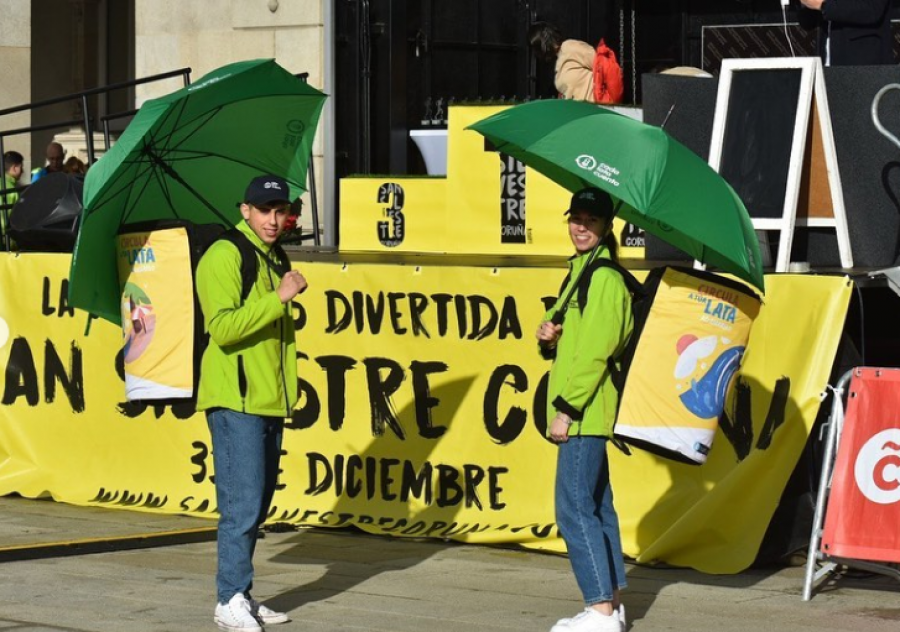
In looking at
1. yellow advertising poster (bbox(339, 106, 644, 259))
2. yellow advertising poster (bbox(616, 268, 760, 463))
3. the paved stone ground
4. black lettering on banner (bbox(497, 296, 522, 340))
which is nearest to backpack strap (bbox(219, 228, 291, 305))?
the paved stone ground

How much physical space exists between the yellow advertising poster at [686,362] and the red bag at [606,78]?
600 centimetres

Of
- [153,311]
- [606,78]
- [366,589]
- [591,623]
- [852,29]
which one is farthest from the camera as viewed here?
[606,78]

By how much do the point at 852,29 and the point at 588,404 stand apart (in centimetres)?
467

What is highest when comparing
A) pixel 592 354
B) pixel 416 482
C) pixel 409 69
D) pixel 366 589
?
pixel 409 69

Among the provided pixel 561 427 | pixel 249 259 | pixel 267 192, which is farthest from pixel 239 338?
pixel 561 427

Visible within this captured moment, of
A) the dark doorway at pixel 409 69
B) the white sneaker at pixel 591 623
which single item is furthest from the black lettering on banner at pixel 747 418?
the dark doorway at pixel 409 69

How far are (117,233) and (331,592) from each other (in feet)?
6.86

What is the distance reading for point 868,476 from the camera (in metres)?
8.89

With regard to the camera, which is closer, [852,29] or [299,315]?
[299,315]

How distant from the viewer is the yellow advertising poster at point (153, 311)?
357 inches

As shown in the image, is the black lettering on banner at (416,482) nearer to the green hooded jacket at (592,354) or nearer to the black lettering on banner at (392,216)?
the green hooded jacket at (592,354)

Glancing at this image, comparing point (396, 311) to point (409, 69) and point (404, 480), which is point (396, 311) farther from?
point (409, 69)

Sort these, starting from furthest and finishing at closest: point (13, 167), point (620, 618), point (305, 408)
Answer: point (13, 167)
point (305, 408)
point (620, 618)

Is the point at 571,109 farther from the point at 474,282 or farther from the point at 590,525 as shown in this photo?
the point at 474,282
